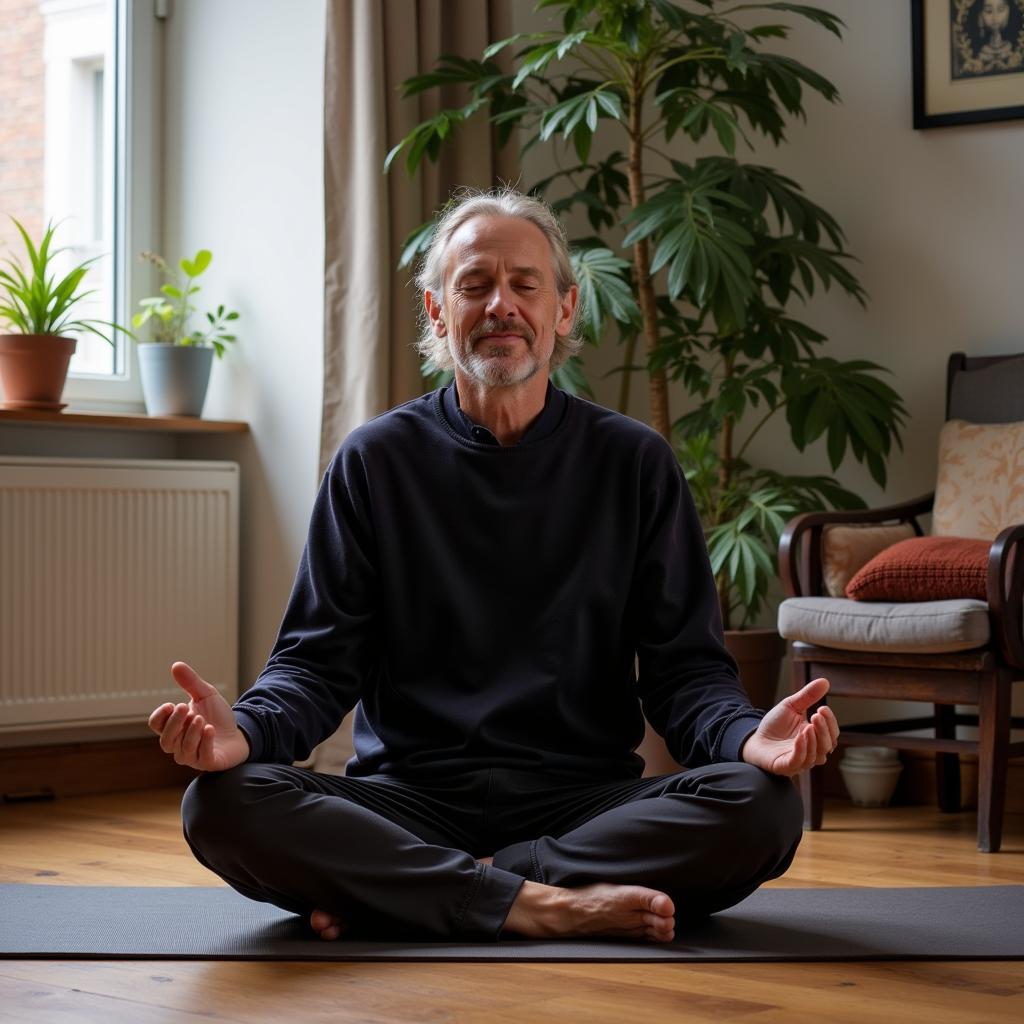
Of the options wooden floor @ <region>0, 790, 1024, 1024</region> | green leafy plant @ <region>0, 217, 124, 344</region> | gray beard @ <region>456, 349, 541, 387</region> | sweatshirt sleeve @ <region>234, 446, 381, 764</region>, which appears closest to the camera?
wooden floor @ <region>0, 790, 1024, 1024</region>

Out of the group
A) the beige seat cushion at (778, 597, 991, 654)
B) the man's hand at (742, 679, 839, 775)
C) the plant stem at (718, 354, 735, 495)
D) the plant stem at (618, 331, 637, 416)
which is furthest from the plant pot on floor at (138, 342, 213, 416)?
the man's hand at (742, 679, 839, 775)

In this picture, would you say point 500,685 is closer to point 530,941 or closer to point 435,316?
point 530,941

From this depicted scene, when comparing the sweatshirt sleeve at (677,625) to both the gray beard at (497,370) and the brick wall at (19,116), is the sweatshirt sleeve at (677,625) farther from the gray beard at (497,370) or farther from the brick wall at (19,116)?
the brick wall at (19,116)

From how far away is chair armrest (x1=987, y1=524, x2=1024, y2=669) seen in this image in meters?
3.02

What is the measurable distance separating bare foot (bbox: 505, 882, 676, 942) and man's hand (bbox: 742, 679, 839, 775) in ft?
0.72

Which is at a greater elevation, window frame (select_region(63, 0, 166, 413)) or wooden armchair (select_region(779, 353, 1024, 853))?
window frame (select_region(63, 0, 166, 413))

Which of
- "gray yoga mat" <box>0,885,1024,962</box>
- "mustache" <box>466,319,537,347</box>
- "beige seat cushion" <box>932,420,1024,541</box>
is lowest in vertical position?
"gray yoga mat" <box>0,885,1024,962</box>

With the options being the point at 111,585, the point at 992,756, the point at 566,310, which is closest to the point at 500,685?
the point at 566,310

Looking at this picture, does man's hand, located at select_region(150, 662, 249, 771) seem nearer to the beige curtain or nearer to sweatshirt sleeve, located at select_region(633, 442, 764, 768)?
sweatshirt sleeve, located at select_region(633, 442, 764, 768)

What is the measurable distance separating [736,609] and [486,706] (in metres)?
1.98

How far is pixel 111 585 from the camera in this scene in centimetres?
379

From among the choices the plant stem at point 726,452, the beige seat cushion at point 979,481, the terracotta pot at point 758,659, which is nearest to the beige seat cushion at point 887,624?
the terracotta pot at point 758,659

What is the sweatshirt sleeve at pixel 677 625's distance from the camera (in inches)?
87.3

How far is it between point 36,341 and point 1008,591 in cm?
218
